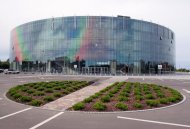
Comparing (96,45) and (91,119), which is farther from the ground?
(96,45)

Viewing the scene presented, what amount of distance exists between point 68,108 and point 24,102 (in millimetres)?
Result: 3729

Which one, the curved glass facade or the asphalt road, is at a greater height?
the curved glass facade

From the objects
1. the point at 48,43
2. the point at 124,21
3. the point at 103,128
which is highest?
the point at 124,21

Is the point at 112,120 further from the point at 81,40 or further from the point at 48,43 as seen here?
the point at 48,43

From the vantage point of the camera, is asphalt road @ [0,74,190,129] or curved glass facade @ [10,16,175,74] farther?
curved glass facade @ [10,16,175,74]

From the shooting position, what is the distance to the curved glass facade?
2857 inches

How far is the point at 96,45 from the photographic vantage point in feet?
238

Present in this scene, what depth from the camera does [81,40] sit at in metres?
73.6

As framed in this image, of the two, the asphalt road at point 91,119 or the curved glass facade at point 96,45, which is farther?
the curved glass facade at point 96,45

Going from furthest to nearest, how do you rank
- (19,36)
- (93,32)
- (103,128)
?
(19,36), (93,32), (103,128)

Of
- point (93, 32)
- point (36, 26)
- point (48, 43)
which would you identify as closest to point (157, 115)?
point (93, 32)

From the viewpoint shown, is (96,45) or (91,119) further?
(96,45)

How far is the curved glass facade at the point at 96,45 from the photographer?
7256cm

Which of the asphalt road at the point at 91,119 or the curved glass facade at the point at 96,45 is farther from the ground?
the curved glass facade at the point at 96,45
